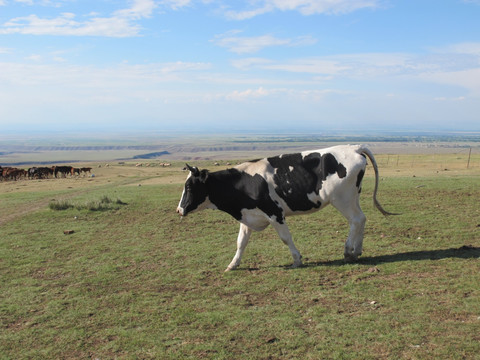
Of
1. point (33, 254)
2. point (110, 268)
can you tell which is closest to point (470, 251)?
point (110, 268)

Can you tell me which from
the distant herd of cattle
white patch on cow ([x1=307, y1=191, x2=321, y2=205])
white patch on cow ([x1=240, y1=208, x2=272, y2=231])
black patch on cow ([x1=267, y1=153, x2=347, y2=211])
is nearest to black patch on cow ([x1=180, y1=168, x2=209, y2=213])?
white patch on cow ([x1=240, y1=208, x2=272, y2=231])

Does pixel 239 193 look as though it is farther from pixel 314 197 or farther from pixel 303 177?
pixel 314 197

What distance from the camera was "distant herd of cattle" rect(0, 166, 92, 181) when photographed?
4369 centimetres

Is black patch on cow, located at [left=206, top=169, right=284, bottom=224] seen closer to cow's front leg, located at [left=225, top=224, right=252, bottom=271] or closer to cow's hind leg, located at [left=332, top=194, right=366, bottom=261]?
cow's front leg, located at [left=225, top=224, right=252, bottom=271]

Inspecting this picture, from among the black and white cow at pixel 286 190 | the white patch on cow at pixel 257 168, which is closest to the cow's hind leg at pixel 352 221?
the black and white cow at pixel 286 190

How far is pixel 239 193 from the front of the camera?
937 centimetres

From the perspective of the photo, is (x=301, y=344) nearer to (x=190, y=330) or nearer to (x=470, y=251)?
(x=190, y=330)

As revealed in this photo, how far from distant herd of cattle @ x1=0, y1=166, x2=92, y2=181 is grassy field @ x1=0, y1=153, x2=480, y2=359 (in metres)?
33.7

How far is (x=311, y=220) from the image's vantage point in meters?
13.5

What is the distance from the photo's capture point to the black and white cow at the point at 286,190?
29.1 feet

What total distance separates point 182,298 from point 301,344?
2697 mm

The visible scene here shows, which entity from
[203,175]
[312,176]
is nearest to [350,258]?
[312,176]

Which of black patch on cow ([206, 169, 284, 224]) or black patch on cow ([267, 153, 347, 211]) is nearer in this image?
black patch on cow ([267, 153, 347, 211])

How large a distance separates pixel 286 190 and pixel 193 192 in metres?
2.09
